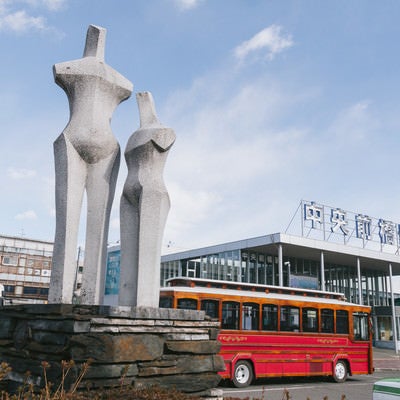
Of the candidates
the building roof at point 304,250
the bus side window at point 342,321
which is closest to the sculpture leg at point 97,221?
the bus side window at point 342,321

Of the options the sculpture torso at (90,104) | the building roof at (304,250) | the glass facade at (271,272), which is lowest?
the sculpture torso at (90,104)

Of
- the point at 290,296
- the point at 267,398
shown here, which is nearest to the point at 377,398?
the point at 267,398

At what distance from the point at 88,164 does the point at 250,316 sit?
29.5 ft

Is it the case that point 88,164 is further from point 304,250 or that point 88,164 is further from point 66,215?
point 304,250

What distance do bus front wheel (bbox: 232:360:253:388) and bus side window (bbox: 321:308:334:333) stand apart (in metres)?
3.03

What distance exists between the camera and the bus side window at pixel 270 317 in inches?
533

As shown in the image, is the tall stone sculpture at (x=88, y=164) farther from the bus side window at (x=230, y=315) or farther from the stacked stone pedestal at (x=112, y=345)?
the bus side window at (x=230, y=315)

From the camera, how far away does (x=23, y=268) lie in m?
52.2

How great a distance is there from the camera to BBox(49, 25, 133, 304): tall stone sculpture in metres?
5.31

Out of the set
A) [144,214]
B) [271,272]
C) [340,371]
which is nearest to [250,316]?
[340,371]

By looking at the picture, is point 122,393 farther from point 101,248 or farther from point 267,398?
point 267,398

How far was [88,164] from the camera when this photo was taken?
5551mm

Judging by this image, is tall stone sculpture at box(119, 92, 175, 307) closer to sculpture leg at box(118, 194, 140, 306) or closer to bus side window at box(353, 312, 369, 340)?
sculpture leg at box(118, 194, 140, 306)

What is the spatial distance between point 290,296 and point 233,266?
670 inches
